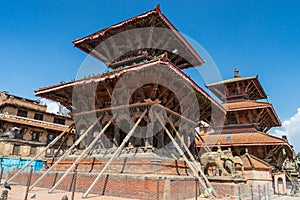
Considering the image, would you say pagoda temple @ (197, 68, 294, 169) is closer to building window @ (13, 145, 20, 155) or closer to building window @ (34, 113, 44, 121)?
building window @ (13, 145, 20, 155)

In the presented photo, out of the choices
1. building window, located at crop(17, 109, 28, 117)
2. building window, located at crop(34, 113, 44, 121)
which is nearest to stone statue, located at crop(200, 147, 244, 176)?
building window, located at crop(17, 109, 28, 117)

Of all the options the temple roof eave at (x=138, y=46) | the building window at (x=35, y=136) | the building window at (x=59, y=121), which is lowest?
the building window at (x=35, y=136)

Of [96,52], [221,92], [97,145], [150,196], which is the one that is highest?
[221,92]

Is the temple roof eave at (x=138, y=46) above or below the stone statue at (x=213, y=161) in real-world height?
above

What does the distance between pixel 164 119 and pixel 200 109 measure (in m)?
5.08

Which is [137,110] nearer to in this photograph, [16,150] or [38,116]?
[16,150]

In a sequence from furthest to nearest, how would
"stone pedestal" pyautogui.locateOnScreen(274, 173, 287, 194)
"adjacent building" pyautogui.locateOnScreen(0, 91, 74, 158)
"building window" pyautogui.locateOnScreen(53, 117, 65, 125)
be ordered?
"building window" pyautogui.locateOnScreen(53, 117, 65, 125) → "adjacent building" pyautogui.locateOnScreen(0, 91, 74, 158) → "stone pedestal" pyautogui.locateOnScreen(274, 173, 287, 194)

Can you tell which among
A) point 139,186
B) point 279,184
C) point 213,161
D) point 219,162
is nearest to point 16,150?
point 213,161

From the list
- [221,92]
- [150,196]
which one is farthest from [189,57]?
[221,92]

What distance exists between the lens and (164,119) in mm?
14516

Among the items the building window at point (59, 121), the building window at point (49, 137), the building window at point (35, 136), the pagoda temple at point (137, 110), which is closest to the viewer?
the pagoda temple at point (137, 110)

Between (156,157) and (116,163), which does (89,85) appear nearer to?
(116,163)

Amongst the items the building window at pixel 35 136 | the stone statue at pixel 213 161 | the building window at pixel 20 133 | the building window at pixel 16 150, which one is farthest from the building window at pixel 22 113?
the stone statue at pixel 213 161

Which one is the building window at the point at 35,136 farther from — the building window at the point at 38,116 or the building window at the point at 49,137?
the building window at the point at 38,116
